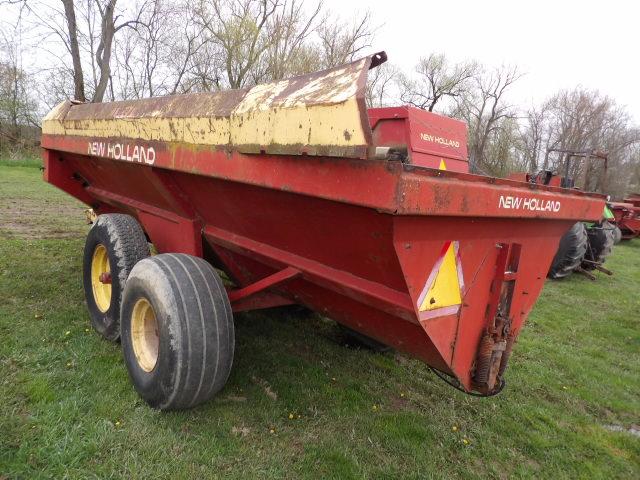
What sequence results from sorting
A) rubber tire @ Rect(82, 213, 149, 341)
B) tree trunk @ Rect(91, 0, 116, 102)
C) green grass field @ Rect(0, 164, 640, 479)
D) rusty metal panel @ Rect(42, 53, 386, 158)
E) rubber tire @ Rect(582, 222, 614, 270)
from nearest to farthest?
rusty metal panel @ Rect(42, 53, 386, 158) → green grass field @ Rect(0, 164, 640, 479) → rubber tire @ Rect(82, 213, 149, 341) → rubber tire @ Rect(582, 222, 614, 270) → tree trunk @ Rect(91, 0, 116, 102)

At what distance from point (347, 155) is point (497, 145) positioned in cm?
3614

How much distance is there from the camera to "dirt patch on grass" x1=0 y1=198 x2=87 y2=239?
6996 millimetres

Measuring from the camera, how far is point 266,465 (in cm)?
234

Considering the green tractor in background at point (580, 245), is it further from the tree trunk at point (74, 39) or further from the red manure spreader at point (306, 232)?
the tree trunk at point (74, 39)

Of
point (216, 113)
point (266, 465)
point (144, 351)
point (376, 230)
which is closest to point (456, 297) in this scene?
point (376, 230)

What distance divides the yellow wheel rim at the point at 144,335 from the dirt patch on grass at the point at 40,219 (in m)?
4.95

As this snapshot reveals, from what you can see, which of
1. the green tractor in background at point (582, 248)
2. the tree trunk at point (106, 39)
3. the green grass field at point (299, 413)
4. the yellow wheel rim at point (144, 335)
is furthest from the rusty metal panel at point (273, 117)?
the tree trunk at point (106, 39)

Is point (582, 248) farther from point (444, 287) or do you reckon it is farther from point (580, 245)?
point (444, 287)

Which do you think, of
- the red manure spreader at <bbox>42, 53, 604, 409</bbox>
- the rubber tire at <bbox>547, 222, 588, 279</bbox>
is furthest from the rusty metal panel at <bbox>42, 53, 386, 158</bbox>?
the rubber tire at <bbox>547, 222, 588, 279</bbox>

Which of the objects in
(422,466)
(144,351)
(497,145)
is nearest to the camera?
(422,466)

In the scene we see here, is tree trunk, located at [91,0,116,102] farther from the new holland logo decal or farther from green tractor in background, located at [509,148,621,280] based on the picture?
the new holland logo decal

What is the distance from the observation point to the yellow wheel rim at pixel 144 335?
8.90ft

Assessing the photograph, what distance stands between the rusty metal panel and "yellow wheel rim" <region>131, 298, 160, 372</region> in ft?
3.34

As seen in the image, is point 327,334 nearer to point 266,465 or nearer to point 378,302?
point 266,465
